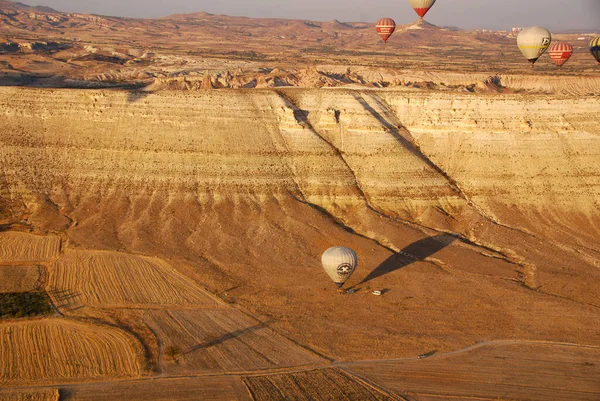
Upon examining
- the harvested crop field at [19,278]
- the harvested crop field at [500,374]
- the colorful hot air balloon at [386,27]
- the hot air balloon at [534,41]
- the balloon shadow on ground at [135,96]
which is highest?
the colorful hot air balloon at [386,27]

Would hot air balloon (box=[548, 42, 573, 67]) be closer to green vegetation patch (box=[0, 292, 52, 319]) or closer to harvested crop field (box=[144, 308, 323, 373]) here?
harvested crop field (box=[144, 308, 323, 373])

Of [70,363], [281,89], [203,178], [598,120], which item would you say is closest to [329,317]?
[70,363]


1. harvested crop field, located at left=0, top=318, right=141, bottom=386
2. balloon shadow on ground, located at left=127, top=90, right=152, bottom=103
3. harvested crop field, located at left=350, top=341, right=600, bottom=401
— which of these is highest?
balloon shadow on ground, located at left=127, top=90, right=152, bottom=103

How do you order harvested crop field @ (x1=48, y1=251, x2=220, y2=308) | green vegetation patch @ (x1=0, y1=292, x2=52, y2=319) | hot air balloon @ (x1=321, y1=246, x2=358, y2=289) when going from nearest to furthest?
1. green vegetation patch @ (x1=0, y1=292, x2=52, y2=319)
2. harvested crop field @ (x1=48, y1=251, x2=220, y2=308)
3. hot air balloon @ (x1=321, y1=246, x2=358, y2=289)

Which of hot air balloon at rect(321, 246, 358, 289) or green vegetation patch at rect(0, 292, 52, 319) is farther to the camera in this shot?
hot air balloon at rect(321, 246, 358, 289)

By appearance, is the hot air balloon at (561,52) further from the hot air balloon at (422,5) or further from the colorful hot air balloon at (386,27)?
the colorful hot air balloon at (386,27)

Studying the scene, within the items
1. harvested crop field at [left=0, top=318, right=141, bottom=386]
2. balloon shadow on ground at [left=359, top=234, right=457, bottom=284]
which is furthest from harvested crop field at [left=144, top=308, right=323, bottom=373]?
balloon shadow on ground at [left=359, top=234, right=457, bottom=284]

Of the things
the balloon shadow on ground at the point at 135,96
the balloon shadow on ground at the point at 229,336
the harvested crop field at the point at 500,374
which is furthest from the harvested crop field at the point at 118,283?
the balloon shadow on ground at the point at 135,96

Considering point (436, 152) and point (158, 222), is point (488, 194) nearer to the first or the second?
point (436, 152)
